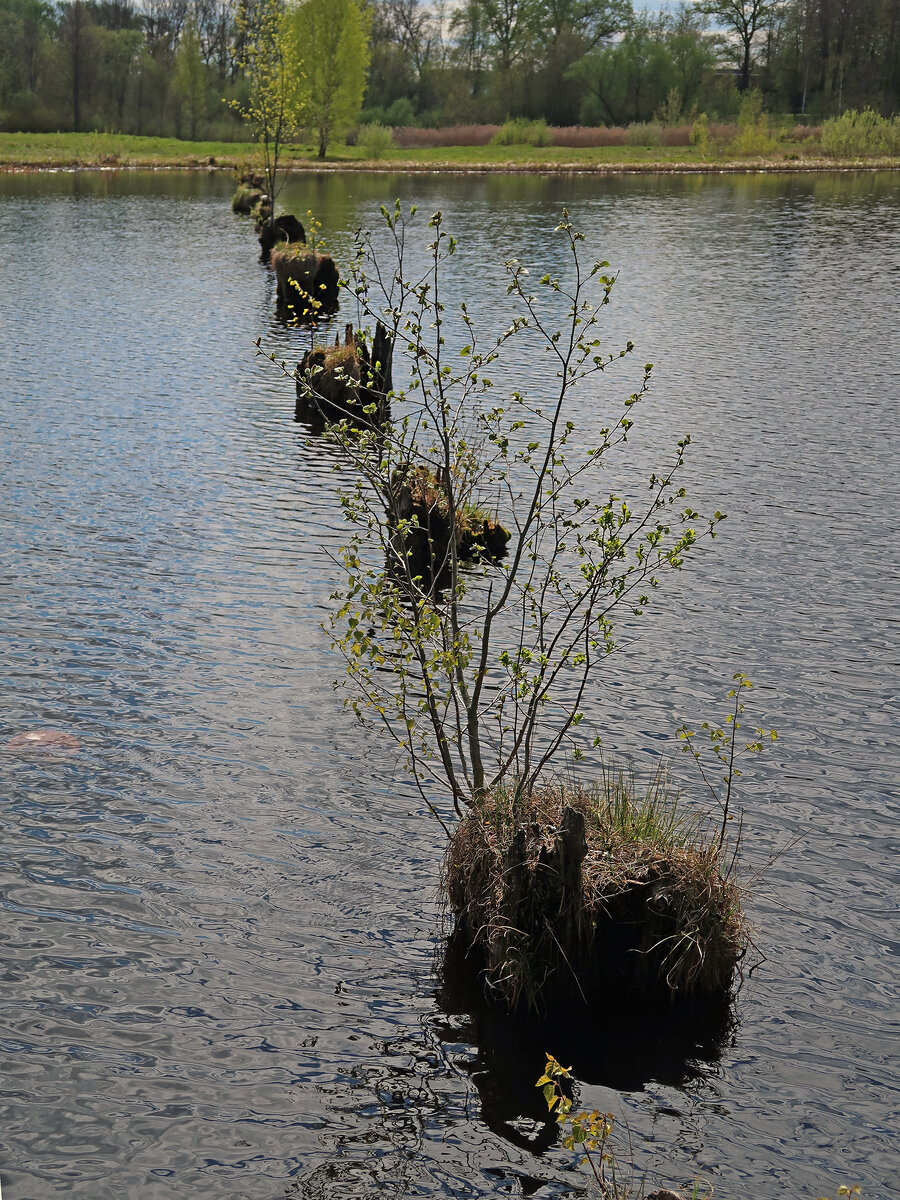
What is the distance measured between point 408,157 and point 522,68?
3113 centimetres

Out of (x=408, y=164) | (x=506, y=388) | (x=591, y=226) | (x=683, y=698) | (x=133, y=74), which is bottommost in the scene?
(x=683, y=698)

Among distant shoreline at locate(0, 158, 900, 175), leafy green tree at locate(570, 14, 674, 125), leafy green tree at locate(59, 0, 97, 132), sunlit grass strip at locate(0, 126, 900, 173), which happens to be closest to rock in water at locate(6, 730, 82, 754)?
sunlit grass strip at locate(0, 126, 900, 173)

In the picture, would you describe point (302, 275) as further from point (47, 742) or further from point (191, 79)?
point (191, 79)

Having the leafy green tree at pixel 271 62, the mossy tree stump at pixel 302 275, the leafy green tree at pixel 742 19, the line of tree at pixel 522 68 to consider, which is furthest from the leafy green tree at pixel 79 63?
the mossy tree stump at pixel 302 275

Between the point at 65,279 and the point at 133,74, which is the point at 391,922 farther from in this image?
the point at 133,74

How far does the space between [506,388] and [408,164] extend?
3309 inches

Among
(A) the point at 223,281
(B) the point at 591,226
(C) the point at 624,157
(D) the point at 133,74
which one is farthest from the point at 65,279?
(D) the point at 133,74

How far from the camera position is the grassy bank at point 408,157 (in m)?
98.5

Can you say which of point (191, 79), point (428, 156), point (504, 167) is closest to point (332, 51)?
point (428, 156)

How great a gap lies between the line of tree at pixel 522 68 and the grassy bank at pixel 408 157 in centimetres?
741

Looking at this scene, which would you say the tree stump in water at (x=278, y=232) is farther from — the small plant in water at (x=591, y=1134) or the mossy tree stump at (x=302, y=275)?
the small plant in water at (x=591, y=1134)

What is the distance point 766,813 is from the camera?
10773 millimetres

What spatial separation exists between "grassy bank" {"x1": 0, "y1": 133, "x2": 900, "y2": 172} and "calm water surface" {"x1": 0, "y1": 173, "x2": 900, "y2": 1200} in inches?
3166

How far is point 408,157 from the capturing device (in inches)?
4333
